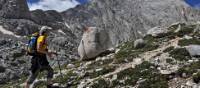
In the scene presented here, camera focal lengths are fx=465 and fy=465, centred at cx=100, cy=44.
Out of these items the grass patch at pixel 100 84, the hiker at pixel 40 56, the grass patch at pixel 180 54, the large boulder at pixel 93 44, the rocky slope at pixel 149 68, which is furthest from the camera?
the large boulder at pixel 93 44

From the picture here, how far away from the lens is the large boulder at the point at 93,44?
34.5 meters

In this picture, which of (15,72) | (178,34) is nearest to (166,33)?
(178,34)

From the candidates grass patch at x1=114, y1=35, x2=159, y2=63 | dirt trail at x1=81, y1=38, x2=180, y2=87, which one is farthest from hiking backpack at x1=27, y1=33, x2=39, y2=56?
grass patch at x1=114, y1=35, x2=159, y2=63

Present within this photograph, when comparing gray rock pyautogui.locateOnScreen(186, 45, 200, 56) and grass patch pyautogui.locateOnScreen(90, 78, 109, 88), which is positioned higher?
gray rock pyautogui.locateOnScreen(186, 45, 200, 56)

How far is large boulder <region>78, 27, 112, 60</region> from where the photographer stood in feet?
113

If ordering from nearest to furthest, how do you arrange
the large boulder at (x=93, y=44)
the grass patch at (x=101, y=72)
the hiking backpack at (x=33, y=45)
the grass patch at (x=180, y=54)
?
the hiking backpack at (x=33, y=45), the grass patch at (x=180, y=54), the grass patch at (x=101, y=72), the large boulder at (x=93, y=44)

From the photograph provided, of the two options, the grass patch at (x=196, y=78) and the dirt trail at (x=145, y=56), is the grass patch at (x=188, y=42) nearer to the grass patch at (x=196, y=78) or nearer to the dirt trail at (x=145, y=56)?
the dirt trail at (x=145, y=56)

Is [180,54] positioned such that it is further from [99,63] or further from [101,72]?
[99,63]

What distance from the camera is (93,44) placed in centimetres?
3559

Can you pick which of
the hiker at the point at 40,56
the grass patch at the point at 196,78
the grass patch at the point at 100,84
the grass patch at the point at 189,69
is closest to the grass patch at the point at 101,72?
the grass patch at the point at 100,84

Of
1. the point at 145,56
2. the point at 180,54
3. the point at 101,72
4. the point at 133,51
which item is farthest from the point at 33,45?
the point at 133,51

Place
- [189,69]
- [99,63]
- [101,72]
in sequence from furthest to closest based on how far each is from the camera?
[99,63], [101,72], [189,69]

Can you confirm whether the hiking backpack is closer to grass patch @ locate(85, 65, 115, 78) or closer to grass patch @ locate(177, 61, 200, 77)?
grass patch @ locate(85, 65, 115, 78)

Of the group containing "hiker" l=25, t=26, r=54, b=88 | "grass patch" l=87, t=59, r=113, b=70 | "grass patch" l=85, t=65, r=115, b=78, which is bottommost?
"grass patch" l=87, t=59, r=113, b=70
